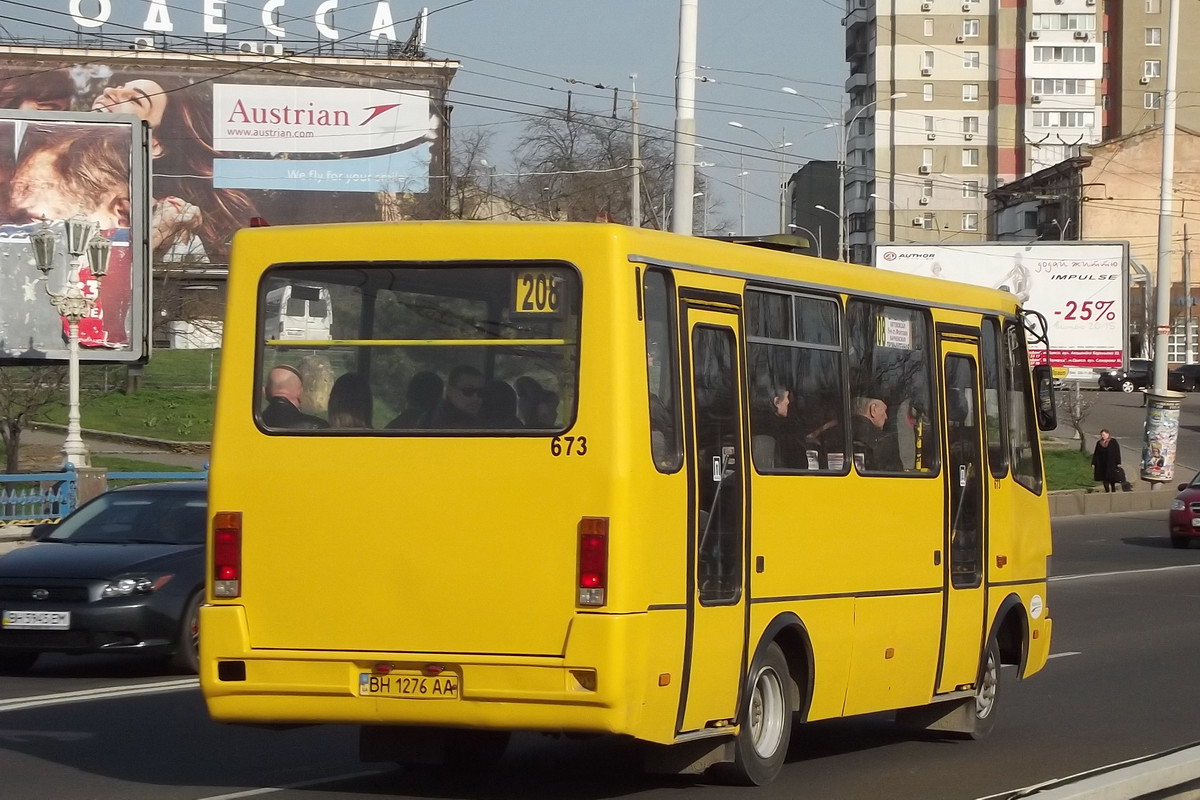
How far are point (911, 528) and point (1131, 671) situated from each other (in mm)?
5252

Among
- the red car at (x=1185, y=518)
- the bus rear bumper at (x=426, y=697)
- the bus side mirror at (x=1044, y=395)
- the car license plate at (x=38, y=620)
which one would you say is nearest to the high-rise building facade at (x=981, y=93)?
the red car at (x=1185, y=518)

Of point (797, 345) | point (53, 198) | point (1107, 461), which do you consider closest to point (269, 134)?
point (53, 198)

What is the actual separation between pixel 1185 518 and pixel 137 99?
6518 cm

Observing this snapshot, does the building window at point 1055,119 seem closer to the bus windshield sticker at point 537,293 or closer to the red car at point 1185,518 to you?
the red car at point 1185,518

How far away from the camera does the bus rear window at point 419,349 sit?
7551 millimetres

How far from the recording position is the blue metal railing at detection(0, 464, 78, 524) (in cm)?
2595

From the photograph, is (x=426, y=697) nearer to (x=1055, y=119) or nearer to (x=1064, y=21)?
(x=1064, y=21)

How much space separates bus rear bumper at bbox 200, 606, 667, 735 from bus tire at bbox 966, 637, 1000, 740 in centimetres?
410

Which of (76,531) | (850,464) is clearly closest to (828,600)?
(850,464)

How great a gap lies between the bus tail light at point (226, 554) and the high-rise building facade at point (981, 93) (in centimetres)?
10707

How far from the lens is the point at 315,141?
83.8 meters

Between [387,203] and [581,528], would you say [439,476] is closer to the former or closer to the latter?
[581,528]

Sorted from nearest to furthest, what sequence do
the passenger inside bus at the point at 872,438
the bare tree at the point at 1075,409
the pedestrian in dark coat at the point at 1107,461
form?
the passenger inside bus at the point at 872,438, the pedestrian in dark coat at the point at 1107,461, the bare tree at the point at 1075,409

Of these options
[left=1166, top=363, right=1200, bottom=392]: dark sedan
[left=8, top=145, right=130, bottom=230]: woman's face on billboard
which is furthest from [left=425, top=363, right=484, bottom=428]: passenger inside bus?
[left=1166, top=363, right=1200, bottom=392]: dark sedan
